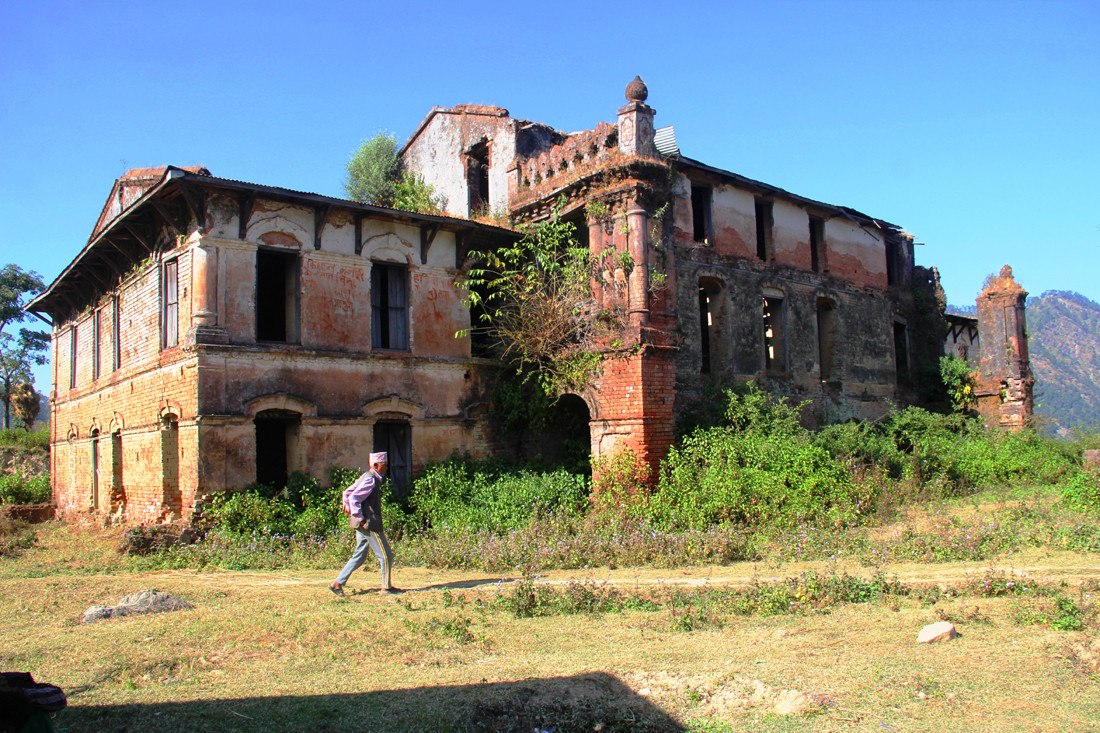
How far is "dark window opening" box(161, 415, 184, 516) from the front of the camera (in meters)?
13.9

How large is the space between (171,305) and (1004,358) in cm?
2167

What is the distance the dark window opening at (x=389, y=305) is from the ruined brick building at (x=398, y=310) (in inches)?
1.6

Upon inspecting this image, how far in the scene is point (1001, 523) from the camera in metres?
11.7

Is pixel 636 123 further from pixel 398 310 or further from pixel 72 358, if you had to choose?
pixel 72 358

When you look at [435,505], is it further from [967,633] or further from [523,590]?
[967,633]

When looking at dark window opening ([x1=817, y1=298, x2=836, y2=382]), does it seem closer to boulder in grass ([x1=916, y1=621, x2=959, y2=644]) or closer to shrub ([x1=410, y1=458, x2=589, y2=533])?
shrub ([x1=410, y1=458, x2=589, y2=533])

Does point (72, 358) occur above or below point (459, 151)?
below

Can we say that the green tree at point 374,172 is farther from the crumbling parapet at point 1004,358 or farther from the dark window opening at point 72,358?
the crumbling parapet at point 1004,358

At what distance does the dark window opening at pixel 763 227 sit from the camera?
18.7 metres


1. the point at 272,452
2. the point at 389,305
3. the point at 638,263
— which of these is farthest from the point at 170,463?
the point at 638,263

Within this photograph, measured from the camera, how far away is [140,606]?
26.1 feet

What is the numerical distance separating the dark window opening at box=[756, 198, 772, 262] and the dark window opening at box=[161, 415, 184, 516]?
43.3 ft

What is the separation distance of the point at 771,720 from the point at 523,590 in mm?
3636

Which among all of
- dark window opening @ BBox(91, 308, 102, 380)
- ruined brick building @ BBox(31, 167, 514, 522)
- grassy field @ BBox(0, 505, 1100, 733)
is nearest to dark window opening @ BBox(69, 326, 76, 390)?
dark window opening @ BBox(91, 308, 102, 380)
